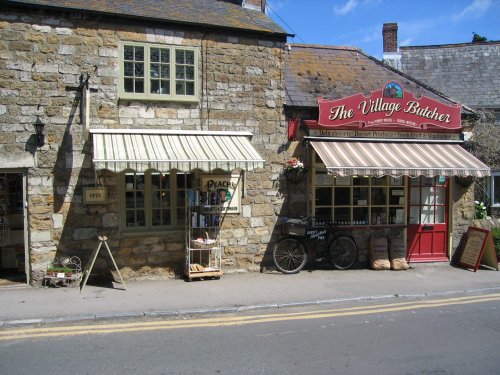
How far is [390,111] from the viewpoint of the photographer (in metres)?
11.0

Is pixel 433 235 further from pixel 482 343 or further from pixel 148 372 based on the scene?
pixel 148 372

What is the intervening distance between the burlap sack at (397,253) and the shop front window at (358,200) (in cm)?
50

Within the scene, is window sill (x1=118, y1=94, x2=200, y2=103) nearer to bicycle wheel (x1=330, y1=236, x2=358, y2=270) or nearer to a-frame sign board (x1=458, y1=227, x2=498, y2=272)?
bicycle wheel (x1=330, y1=236, x2=358, y2=270)

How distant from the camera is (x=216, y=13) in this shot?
10.3m

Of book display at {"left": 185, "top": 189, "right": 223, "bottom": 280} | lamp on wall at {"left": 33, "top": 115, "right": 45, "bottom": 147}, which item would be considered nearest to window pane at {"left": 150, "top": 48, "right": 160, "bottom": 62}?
lamp on wall at {"left": 33, "top": 115, "right": 45, "bottom": 147}

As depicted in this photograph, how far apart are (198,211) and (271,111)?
282cm

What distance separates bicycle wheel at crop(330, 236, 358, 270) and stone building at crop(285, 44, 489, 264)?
34 cm

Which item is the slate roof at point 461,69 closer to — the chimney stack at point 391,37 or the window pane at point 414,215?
the chimney stack at point 391,37

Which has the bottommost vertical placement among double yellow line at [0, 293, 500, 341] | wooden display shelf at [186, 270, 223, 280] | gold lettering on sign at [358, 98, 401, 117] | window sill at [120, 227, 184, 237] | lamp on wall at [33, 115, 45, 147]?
double yellow line at [0, 293, 500, 341]

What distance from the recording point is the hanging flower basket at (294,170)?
10.2 m

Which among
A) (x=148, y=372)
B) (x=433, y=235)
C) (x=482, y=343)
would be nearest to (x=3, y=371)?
(x=148, y=372)

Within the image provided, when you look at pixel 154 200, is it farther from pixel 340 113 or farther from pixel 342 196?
pixel 340 113

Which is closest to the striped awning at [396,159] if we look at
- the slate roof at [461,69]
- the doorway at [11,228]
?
the doorway at [11,228]

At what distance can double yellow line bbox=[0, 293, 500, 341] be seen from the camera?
20.6ft
